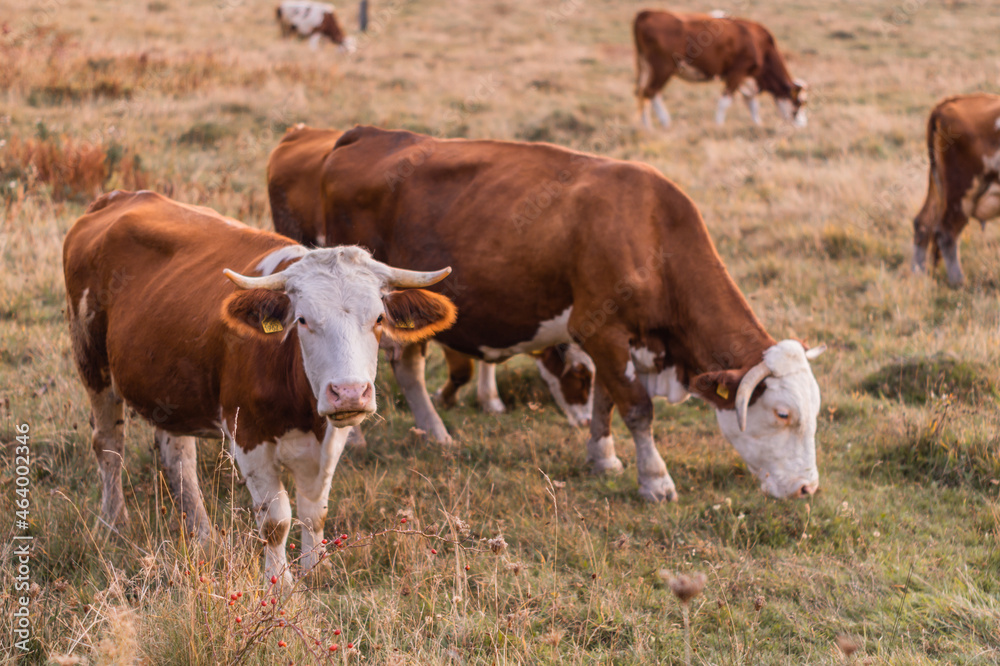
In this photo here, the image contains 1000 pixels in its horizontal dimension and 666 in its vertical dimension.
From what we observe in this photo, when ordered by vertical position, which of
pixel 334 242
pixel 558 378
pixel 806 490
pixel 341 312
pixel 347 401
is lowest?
pixel 558 378

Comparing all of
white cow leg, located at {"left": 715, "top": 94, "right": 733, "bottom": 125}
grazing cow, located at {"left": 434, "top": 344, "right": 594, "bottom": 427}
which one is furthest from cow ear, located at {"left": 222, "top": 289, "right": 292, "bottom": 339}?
white cow leg, located at {"left": 715, "top": 94, "right": 733, "bottom": 125}

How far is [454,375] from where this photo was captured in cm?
700

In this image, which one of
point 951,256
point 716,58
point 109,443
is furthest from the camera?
point 716,58

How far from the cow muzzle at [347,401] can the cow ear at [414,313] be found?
21.9 inches

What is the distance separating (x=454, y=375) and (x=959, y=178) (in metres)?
5.89

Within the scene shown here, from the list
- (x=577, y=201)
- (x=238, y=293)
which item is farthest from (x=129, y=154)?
(x=238, y=293)

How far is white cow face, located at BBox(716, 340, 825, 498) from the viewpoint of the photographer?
4.93 metres

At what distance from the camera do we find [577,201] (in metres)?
5.55

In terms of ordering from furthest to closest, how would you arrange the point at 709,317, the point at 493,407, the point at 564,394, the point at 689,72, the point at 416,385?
the point at 689,72 < the point at 493,407 < the point at 564,394 < the point at 416,385 < the point at 709,317

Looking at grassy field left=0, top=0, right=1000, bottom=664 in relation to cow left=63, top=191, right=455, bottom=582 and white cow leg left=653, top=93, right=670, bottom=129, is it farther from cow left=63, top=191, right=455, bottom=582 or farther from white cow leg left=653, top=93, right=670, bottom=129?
white cow leg left=653, top=93, right=670, bottom=129

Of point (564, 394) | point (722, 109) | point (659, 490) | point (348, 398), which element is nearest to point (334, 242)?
point (564, 394)

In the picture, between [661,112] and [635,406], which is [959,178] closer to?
[635,406]

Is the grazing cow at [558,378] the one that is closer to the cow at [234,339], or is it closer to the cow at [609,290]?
the cow at [609,290]

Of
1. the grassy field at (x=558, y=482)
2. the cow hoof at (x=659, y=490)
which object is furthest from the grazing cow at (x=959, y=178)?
the cow hoof at (x=659, y=490)
